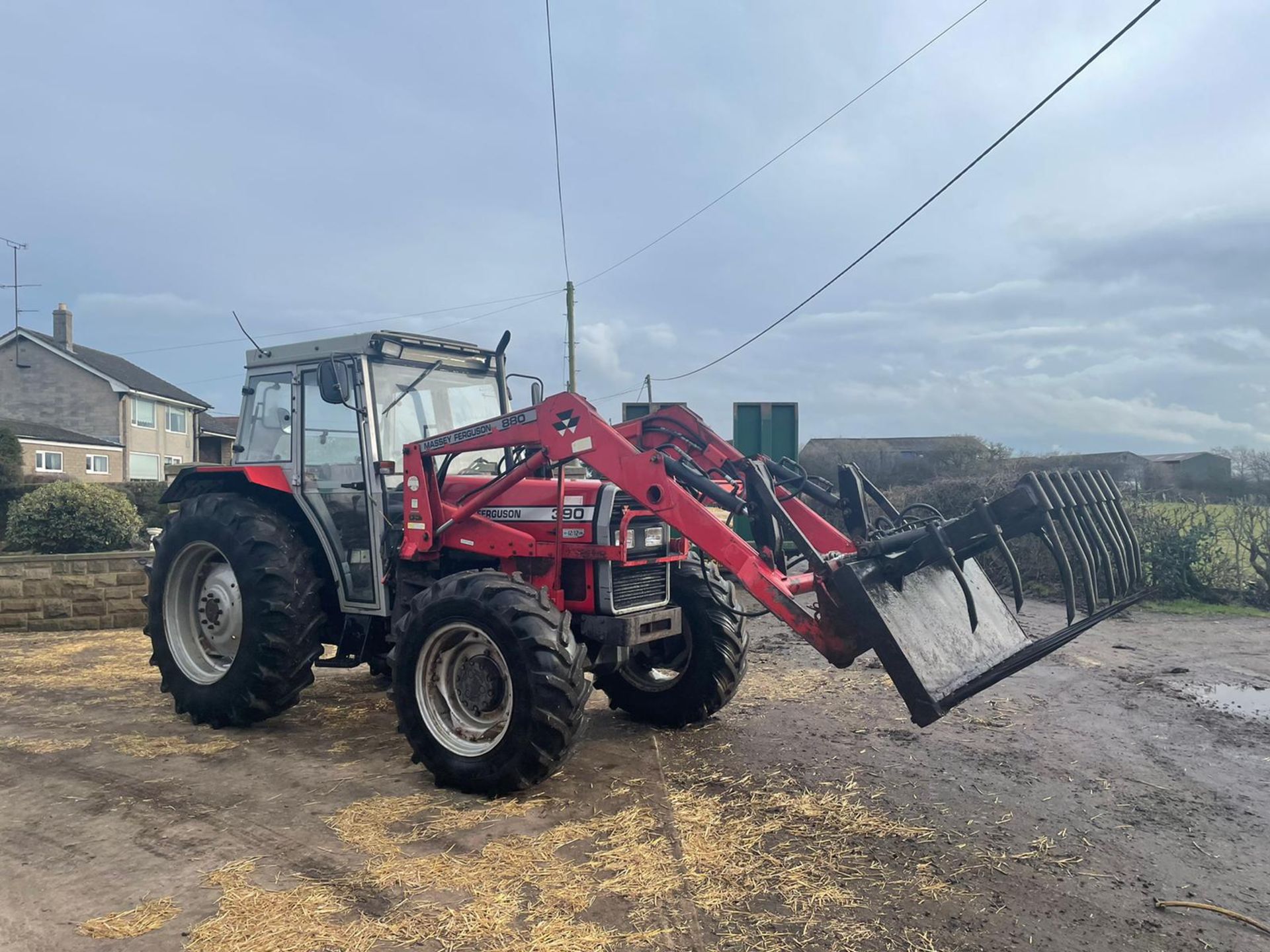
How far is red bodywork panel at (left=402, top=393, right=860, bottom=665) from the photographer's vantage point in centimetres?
449

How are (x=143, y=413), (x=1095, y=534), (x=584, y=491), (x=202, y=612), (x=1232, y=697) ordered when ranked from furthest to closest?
(x=143, y=413)
(x=1232, y=697)
(x=202, y=612)
(x=584, y=491)
(x=1095, y=534)

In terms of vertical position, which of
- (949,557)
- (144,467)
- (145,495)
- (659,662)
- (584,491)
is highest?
(144,467)

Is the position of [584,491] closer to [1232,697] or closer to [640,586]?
[640,586]

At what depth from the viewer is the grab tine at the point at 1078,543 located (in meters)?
4.36

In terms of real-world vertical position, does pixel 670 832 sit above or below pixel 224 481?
below

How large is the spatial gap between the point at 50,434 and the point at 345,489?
3061cm

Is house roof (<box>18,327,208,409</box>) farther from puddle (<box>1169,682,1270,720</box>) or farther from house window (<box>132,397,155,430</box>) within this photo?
puddle (<box>1169,682,1270,720</box>)

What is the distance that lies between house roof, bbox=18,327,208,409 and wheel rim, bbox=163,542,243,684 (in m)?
32.0

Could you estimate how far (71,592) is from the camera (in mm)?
10102

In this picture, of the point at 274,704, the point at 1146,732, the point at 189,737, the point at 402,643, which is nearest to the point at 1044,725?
the point at 1146,732

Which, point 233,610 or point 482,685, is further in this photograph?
point 233,610

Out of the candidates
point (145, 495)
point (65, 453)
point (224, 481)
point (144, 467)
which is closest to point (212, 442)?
point (144, 467)

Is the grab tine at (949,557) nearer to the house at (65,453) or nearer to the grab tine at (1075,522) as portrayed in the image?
the grab tine at (1075,522)

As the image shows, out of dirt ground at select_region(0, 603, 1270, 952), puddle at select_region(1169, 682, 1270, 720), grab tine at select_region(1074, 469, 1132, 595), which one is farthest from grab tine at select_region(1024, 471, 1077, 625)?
puddle at select_region(1169, 682, 1270, 720)
